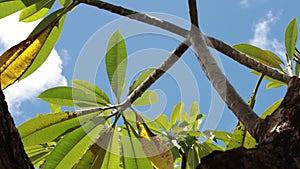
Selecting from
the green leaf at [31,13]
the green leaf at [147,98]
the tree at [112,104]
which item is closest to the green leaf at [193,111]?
the tree at [112,104]

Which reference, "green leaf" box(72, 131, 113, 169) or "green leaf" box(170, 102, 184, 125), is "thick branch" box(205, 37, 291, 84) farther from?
"green leaf" box(170, 102, 184, 125)

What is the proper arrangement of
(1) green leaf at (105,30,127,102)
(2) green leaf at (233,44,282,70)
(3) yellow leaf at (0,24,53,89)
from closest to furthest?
1. (3) yellow leaf at (0,24,53,89)
2. (1) green leaf at (105,30,127,102)
3. (2) green leaf at (233,44,282,70)

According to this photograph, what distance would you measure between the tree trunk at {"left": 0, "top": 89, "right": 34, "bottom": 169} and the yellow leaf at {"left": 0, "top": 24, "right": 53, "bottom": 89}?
57cm

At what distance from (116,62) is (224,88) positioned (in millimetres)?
711

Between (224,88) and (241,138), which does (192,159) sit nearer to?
(241,138)

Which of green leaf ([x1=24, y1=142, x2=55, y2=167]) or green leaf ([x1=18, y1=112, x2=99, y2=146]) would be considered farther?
green leaf ([x1=24, y1=142, x2=55, y2=167])

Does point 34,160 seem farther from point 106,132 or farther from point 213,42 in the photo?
point 213,42

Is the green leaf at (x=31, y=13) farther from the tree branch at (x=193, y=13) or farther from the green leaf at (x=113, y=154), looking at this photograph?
the tree branch at (x=193, y=13)

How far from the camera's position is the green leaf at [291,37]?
157 centimetres

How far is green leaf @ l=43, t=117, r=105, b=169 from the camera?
48.5 inches

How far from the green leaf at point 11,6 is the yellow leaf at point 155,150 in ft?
1.43

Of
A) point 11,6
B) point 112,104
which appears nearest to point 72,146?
point 112,104

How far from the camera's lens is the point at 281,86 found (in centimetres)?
192

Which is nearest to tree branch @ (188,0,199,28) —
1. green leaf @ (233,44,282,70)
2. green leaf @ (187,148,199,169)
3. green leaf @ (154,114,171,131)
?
green leaf @ (233,44,282,70)
